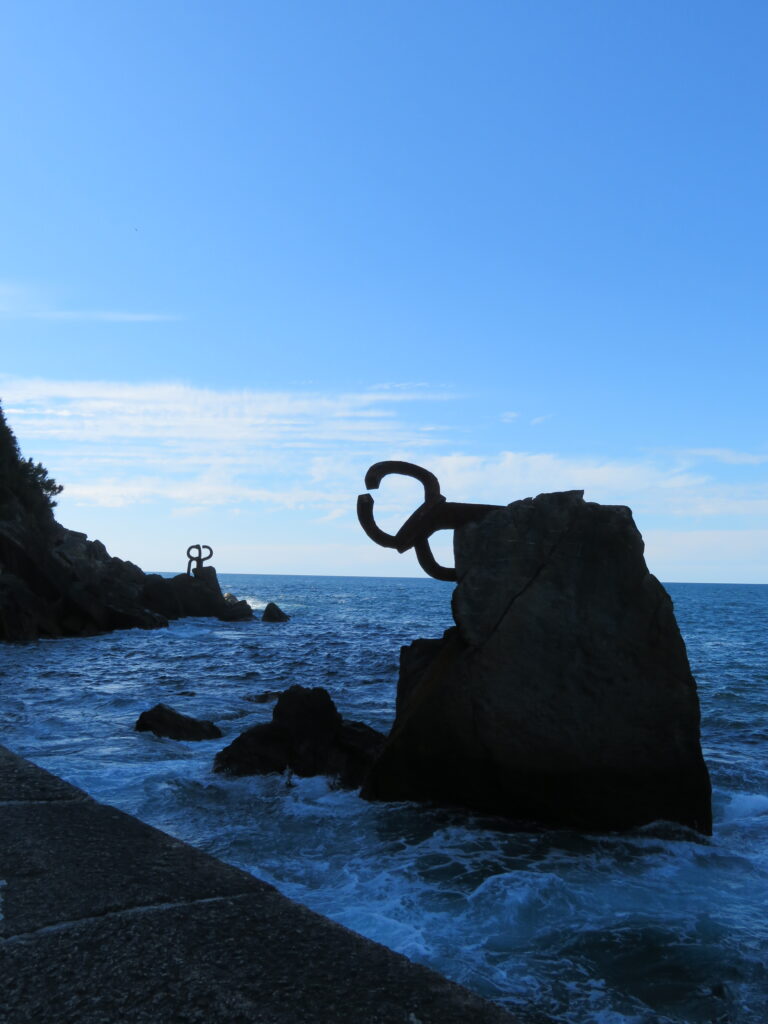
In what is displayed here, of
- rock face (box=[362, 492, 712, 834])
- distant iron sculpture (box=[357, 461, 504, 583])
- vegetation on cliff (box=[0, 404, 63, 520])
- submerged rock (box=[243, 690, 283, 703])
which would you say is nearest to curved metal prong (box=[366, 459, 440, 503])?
distant iron sculpture (box=[357, 461, 504, 583])

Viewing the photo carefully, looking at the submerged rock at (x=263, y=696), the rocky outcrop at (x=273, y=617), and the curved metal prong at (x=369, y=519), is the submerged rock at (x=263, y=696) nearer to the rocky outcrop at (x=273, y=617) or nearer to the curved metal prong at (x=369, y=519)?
the curved metal prong at (x=369, y=519)

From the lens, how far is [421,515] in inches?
236

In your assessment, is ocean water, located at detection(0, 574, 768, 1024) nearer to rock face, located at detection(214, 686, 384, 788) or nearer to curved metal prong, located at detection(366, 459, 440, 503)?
rock face, located at detection(214, 686, 384, 788)

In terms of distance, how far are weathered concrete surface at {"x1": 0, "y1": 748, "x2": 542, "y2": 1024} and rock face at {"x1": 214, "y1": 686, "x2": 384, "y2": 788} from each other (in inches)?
147

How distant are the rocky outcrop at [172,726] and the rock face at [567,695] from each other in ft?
11.6

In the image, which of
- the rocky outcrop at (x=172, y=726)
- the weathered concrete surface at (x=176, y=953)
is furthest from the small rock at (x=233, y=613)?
the weathered concrete surface at (x=176, y=953)

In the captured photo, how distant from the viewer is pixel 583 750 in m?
5.23

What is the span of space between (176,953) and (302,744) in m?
4.81

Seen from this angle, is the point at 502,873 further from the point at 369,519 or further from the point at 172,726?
the point at 172,726

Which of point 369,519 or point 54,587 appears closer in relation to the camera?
point 369,519

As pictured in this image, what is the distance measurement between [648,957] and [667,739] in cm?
187

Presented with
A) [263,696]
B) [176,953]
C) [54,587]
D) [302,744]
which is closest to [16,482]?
[54,587]

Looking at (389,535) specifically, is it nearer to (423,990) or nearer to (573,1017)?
(573,1017)

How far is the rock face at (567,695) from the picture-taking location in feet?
17.2
